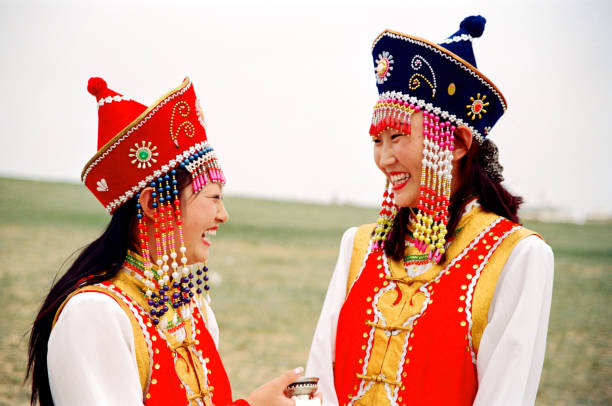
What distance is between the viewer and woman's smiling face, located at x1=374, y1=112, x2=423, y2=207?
97.2 inches

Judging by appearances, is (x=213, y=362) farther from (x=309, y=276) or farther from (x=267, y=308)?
(x=309, y=276)

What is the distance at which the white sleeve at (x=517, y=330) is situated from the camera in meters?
2.13

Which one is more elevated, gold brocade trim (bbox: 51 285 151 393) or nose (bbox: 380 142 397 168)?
nose (bbox: 380 142 397 168)

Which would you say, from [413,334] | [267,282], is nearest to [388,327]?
[413,334]

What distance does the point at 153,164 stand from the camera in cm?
221

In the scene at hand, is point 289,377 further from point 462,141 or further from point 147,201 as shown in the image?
point 462,141

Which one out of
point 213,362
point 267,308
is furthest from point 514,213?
point 267,308

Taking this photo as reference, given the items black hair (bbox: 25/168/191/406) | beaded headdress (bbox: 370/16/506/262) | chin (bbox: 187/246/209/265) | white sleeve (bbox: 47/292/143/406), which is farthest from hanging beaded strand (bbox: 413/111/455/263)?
white sleeve (bbox: 47/292/143/406)

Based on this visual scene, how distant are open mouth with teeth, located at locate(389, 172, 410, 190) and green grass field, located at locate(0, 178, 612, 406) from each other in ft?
5.02

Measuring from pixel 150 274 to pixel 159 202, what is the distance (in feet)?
0.94

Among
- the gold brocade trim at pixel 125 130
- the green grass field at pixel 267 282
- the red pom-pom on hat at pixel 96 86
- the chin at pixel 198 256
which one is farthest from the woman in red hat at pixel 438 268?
the green grass field at pixel 267 282

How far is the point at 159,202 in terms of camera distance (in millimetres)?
2195

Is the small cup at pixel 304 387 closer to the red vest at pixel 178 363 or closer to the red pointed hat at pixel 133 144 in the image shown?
the red vest at pixel 178 363

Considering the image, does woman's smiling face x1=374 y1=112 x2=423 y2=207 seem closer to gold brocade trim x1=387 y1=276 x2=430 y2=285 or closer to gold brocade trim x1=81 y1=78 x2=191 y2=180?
gold brocade trim x1=387 y1=276 x2=430 y2=285
